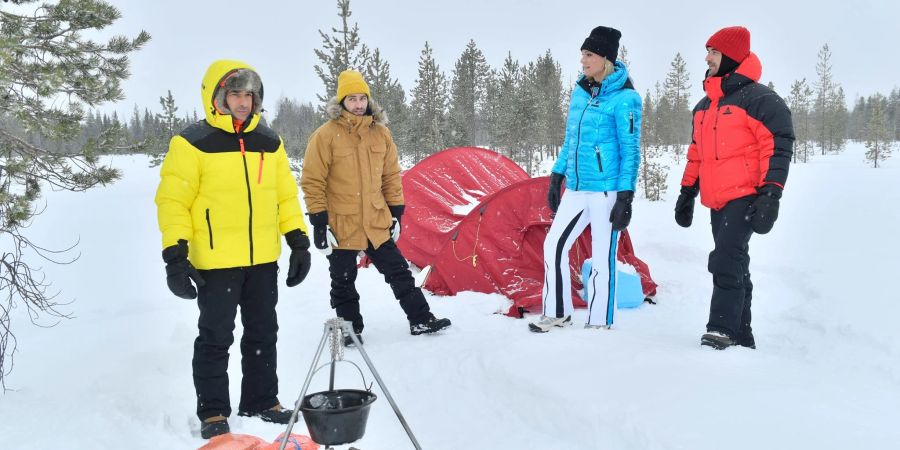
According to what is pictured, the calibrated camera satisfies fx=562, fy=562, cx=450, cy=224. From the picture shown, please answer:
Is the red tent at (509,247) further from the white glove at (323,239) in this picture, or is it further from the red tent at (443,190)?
the white glove at (323,239)

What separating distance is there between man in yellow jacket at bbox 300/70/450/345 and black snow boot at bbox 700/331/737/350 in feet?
6.42

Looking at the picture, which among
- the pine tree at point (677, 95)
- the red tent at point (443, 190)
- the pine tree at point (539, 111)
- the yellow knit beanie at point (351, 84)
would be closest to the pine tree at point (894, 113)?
the pine tree at point (677, 95)

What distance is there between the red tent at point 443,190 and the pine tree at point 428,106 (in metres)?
23.1

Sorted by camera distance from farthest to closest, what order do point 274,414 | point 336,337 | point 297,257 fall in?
point 297,257, point 274,414, point 336,337

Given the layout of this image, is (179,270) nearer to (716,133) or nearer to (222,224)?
(222,224)

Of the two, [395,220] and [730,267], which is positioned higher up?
[395,220]

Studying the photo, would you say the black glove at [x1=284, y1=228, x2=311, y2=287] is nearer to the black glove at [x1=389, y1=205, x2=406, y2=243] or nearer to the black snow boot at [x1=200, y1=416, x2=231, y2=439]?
the black snow boot at [x1=200, y1=416, x2=231, y2=439]

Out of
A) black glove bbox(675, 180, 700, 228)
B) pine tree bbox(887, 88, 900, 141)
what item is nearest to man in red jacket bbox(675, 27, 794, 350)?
black glove bbox(675, 180, 700, 228)

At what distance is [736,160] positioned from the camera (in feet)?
11.9

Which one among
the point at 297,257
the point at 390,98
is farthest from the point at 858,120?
the point at 297,257

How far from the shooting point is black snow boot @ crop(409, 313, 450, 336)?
15.0ft

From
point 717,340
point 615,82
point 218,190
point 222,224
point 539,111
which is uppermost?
point 539,111

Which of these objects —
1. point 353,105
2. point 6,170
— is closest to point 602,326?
point 353,105

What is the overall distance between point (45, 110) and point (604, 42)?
419 cm
